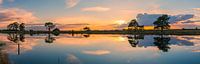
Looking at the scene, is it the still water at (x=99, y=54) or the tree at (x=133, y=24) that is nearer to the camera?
the still water at (x=99, y=54)

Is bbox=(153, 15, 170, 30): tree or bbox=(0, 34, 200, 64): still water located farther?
bbox=(153, 15, 170, 30): tree

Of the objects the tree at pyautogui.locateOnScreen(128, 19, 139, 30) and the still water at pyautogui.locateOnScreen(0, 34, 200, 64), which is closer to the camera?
the still water at pyautogui.locateOnScreen(0, 34, 200, 64)

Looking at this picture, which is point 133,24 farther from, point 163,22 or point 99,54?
point 99,54

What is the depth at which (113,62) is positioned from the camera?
112 feet

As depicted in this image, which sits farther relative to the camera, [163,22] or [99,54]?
[163,22]

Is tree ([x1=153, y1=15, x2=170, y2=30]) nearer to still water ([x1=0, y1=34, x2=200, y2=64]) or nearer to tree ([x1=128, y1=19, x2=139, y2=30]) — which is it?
tree ([x1=128, y1=19, x2=139, y2=30])

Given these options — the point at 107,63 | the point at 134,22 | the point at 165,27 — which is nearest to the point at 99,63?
the point at 107,63

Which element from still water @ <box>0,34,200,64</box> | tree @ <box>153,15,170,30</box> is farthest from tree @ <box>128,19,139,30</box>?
still water @ <box>0,34,200,64</box>

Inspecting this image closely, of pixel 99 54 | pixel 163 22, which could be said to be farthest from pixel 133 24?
pixel 99 54

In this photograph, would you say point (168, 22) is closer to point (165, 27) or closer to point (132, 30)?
point (165, 27)

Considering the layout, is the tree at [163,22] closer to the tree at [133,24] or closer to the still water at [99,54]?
the tree at [133,24]

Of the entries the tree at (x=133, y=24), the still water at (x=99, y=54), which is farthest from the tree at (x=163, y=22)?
the still water at (x=99, y=54)

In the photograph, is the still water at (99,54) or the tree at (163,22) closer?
the still water at (99,54)

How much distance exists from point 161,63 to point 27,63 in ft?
42.5
